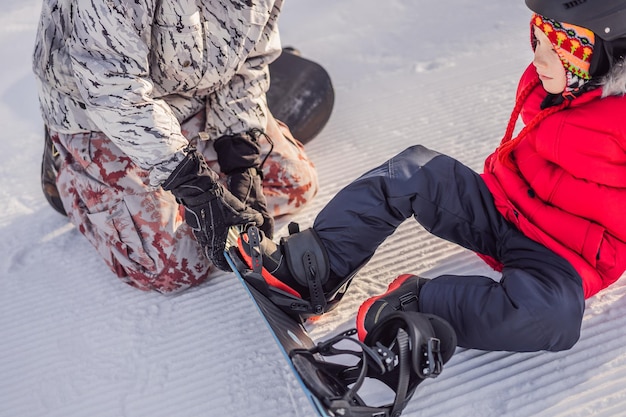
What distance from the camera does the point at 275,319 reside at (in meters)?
1.31

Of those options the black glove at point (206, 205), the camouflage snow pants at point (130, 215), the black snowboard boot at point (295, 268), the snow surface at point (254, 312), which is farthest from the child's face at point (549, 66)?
the camouflage snow pants at point (130, 215)

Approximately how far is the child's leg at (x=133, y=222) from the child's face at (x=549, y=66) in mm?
855

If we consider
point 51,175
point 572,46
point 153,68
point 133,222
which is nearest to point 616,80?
point 572,46

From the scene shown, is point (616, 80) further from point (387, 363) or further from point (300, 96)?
point (300, 96)

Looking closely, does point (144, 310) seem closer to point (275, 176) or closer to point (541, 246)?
point (275, 176)

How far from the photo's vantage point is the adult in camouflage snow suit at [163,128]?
1358mm

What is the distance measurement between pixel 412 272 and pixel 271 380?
43 centimetres

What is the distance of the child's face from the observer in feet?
4.12

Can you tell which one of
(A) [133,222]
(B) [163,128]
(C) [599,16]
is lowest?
(A) [133,222]

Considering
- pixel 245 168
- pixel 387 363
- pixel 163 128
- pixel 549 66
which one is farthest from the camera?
pixel 245 168

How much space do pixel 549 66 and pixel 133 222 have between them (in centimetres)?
97

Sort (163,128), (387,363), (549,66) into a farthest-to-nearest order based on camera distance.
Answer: (163,128)
(549,66)
(387,363)

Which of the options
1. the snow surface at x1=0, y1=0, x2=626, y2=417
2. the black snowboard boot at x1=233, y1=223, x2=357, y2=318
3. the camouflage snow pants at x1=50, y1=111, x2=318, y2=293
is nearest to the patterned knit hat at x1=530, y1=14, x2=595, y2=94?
the snow surface at x1=0, y1=0, x2=626, y2=417

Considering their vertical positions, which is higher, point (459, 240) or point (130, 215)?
point (459, 240)
